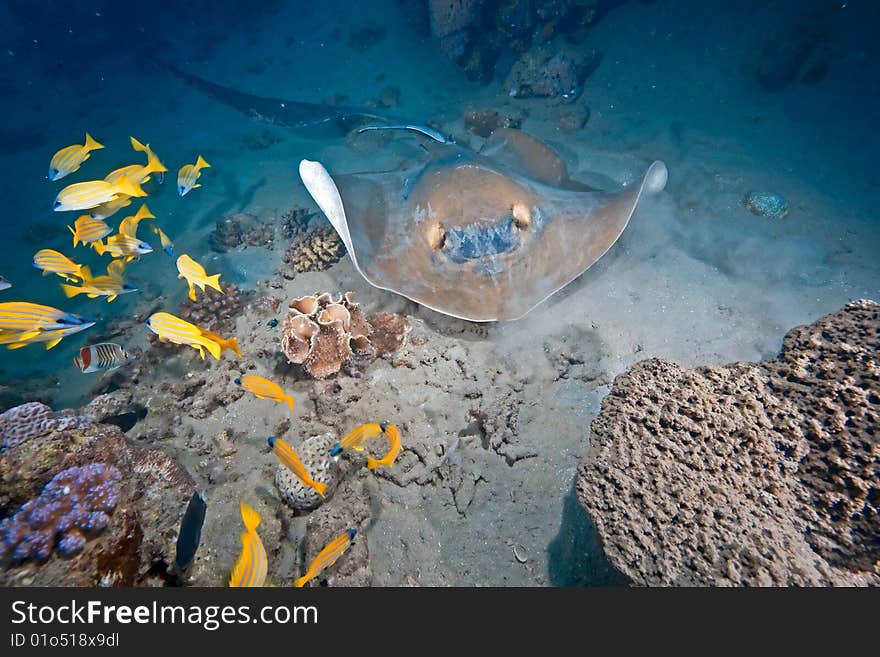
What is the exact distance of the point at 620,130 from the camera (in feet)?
30.9

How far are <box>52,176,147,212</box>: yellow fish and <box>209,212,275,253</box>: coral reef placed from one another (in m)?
3.44

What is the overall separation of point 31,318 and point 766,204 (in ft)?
31.4

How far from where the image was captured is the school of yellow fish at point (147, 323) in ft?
8.96

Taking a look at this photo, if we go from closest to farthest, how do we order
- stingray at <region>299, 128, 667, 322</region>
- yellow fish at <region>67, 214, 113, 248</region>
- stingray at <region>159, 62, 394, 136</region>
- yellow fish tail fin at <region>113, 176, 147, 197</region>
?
stingray at <region>299, 128, 667, 322</region> → yellow fish tail fin at <region>113, 176, 147, 197</region> → yellow fish at <region>67, 214, 113, 248</region> → stingray at <region>159, 62, 394, 136</region>

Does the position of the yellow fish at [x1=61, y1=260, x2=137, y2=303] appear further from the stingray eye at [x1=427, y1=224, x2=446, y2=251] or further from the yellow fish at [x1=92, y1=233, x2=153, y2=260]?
the stingray eye at [x1=427, y1=224, x2=446, y2=251]

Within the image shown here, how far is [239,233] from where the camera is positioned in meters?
8.62

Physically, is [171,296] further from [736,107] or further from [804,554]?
[736,107]

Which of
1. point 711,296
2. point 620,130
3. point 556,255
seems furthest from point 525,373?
point 620,130

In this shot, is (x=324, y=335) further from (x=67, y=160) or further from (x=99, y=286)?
(x=67, y=160)

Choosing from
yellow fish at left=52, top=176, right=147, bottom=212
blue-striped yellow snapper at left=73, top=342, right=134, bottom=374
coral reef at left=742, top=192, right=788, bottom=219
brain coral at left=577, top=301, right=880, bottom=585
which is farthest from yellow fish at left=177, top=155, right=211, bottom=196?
coral reef at left=742, top=192, right=788, bottom=219

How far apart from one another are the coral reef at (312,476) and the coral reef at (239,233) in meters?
5.56

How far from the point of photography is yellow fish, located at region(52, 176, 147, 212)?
438 cm

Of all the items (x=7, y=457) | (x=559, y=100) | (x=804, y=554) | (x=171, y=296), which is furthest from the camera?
(x=559, y=100)

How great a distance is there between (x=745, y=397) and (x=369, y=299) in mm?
4011
